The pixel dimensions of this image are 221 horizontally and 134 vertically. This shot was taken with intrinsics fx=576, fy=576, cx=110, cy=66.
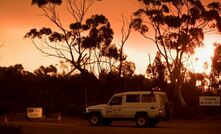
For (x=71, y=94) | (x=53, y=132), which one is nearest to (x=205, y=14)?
(x=71, y=94)

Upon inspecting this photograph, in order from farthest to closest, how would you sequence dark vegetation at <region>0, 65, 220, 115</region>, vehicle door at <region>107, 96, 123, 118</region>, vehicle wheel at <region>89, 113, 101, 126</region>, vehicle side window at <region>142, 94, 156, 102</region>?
dark vegetation at <region>0, 65, 220, 115</region>
vehicle wheel at <region>89, 113, 101, 126</region>
vehicle door at <region>107, 96, 123, 118</region>
vehicle side window at <region>142, 94, 156, 102</region>

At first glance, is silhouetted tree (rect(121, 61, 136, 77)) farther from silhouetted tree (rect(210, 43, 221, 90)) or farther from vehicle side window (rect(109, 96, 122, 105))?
vehicle side window (rect(109, 96, 122, 105))

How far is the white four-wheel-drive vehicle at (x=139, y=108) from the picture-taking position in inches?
1337

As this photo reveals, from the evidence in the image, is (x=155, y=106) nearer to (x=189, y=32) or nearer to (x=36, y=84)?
(x=189, y=32)

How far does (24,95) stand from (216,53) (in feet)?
80.1

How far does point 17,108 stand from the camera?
6438cm

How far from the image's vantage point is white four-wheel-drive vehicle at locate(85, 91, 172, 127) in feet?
111

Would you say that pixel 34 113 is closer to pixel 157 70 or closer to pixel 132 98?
pixel 132 98

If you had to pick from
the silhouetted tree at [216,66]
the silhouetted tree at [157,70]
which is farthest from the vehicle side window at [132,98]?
the silhouetted tree at [216,66]

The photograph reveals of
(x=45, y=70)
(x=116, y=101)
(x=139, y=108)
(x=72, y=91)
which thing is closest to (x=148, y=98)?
(x=139, y=108)

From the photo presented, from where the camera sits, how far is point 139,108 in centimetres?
3456

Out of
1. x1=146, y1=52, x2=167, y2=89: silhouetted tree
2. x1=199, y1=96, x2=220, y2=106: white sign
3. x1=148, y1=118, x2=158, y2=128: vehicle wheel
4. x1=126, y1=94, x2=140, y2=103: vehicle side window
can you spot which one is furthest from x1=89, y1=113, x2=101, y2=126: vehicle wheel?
x1=146, y1=52, x2=167, y2=89: silhouetted tree

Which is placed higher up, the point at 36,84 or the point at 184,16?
the point at 184,16

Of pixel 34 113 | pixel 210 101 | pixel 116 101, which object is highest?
pixel 210 101
